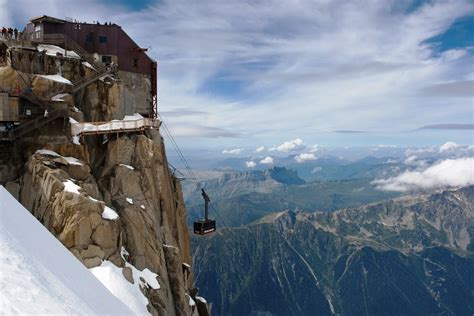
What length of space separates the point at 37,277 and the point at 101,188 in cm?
3010

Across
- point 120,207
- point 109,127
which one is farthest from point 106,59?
point 120,207

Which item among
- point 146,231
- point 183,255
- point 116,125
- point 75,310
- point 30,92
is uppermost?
point 30,92

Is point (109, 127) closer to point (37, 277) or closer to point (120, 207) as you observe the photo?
point (120, 207)

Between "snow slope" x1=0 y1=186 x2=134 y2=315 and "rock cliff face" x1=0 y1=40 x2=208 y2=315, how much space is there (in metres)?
14.2

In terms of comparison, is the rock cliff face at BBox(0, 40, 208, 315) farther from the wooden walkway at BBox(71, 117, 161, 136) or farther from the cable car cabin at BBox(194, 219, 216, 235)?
the cable car cabin at BBox(194, 219, 216, 235)

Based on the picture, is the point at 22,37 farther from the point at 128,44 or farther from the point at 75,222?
the point at 75,222

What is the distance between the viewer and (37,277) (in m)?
12.6

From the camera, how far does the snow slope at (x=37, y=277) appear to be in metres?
10.9

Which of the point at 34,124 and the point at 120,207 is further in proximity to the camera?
the point at 120,207

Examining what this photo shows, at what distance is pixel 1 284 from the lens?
35.8 ft

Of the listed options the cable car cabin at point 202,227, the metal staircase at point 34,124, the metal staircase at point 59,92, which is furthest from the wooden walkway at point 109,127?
the cable car cabin at point 202,227

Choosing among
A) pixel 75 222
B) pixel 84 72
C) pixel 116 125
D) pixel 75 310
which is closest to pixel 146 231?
pixel 75 222

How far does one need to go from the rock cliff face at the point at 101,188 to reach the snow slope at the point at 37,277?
46.5 ft

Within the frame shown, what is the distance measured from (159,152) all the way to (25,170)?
1501 cm
